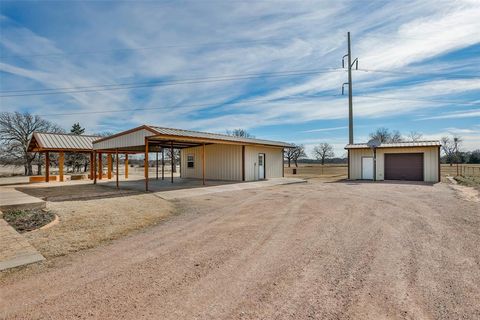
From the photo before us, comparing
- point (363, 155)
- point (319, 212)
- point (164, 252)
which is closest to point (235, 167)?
point (363, 155)

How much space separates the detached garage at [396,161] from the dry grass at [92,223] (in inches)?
632

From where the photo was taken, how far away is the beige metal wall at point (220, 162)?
18312 millimetres

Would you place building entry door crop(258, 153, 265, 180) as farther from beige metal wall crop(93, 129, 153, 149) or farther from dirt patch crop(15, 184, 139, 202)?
dirt patch crop(15, 184, 139, 202)

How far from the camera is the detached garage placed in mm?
18328

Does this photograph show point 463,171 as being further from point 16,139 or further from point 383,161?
point 16,139

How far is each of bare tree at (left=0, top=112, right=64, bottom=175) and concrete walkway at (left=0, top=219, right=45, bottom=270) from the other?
102 ft

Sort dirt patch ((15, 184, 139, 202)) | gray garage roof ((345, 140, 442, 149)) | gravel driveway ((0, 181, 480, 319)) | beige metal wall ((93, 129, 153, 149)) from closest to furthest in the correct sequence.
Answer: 1. gravel driveway ((0, 181, 480, 319))
2. dirt patch ((15, 184, 139, 202))
3. beige metal wall ((93, 129, 153, 149))
4. gray garage roof ((345, 140, 442, 149))

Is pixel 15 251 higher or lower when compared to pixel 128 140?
lower

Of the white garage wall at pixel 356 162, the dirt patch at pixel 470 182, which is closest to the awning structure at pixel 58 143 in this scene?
the white garage wall at pixel 356 162

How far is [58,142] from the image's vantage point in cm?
1964

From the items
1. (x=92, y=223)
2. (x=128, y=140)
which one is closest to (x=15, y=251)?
(x=92, y=223)

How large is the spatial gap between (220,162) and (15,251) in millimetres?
15082

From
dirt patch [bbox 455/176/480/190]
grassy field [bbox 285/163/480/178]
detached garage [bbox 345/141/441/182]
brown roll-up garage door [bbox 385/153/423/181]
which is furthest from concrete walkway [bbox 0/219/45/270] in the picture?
grassy field [bbox 285/163/480/178]

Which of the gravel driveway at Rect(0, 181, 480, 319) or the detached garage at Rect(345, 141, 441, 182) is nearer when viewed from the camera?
the gravel driveway at Rect(0, 181, 480, 319)
